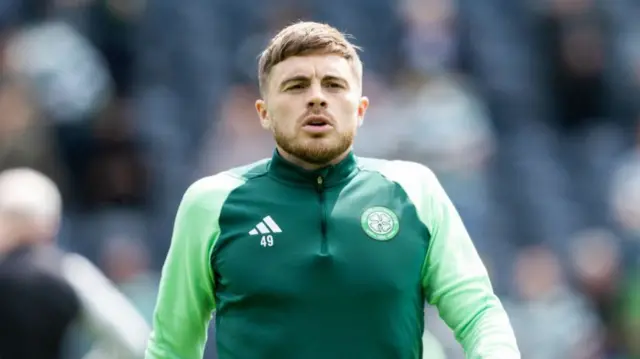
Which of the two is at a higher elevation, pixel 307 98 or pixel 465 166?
pixel 307 98

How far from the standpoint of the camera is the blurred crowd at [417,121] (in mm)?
9852

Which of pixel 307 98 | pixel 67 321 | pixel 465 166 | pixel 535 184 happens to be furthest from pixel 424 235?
pixel 535 184

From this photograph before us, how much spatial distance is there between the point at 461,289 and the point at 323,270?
36 cm

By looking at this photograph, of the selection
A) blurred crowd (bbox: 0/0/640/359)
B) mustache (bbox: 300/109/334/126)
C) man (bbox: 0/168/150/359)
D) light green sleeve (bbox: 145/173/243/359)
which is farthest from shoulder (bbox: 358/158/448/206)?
blurred crowd (bbox: 0/0/640/359)

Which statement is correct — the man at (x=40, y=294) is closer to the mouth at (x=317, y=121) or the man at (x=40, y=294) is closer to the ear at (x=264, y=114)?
the ear at (x=264, y=114)

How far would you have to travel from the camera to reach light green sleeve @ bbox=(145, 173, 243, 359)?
157 inches

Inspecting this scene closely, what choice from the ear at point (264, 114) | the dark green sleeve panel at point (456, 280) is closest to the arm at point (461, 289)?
the dark green sleeve panel at point (456, 280)

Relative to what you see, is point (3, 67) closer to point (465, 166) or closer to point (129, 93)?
point (129, 93)

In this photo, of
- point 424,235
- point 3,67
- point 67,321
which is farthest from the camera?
point 3,67

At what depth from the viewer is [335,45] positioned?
4004 mm

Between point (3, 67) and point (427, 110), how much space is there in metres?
3.11

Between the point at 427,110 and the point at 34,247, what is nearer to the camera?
the point at 34,247

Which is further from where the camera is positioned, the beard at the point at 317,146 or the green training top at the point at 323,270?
the beard at the point at 317,146

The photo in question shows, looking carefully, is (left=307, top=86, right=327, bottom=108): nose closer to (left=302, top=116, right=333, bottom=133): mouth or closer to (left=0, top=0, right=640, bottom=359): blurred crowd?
(left=302, top=116, right=333, bottom=133): mouth
